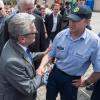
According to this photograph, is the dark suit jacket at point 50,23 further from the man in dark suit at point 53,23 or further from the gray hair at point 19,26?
the gray hair at point 19,26

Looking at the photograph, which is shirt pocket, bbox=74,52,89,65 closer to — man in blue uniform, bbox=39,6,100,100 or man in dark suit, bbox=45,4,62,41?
man in blue uniform, bbox=39,6,100,100

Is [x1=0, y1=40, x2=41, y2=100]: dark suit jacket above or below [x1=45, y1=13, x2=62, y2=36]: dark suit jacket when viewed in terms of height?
above

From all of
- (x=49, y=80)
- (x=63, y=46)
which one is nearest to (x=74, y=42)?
(x=63, y=46)

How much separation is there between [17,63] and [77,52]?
99 cm

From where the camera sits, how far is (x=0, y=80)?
2873mm

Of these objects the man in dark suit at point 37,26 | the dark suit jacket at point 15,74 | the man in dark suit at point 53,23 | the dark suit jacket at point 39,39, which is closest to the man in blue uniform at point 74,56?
the dark suit jacket at point 15,74

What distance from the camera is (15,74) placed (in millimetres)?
2768

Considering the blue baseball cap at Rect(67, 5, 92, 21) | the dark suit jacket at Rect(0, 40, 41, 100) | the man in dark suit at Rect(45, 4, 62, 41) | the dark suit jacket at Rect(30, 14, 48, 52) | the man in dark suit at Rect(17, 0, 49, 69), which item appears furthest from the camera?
the man in dark suit at Rect(45, 4, 62, 41)

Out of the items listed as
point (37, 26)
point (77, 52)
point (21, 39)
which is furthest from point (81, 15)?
point (37, 26)

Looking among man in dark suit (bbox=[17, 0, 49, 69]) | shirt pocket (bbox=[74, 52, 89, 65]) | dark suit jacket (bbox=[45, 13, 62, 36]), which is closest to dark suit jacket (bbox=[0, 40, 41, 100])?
shirt pocket (bbox=[74, 52, 89, 65])

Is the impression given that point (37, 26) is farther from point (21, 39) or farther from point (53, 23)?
point (53, 23)

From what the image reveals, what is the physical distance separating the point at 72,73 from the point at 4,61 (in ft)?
3.82

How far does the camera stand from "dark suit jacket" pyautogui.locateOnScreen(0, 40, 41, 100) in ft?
9.04

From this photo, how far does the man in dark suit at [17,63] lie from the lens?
276cm
